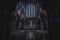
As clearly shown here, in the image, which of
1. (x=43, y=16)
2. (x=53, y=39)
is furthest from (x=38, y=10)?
(x=53, y=39)

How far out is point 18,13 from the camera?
1.40 m

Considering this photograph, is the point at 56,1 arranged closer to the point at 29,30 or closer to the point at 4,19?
the point at 29,30

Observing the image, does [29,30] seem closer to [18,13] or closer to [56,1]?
[18,13]

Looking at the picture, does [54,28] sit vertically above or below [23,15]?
below

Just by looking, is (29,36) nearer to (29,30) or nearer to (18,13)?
(29,30)

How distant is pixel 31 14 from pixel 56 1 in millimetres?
243

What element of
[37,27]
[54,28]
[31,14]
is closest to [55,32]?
[54,28]

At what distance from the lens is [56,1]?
1.36 metres

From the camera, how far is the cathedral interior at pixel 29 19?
4.50 ft

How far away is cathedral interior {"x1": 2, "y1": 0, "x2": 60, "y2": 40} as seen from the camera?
1370 millimetres

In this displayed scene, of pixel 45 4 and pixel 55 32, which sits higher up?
pixel 45 4

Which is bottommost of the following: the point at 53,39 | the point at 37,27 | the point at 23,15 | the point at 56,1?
the point at 53,39

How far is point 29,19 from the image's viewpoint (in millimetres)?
1399

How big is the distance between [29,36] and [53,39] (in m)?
0.21
